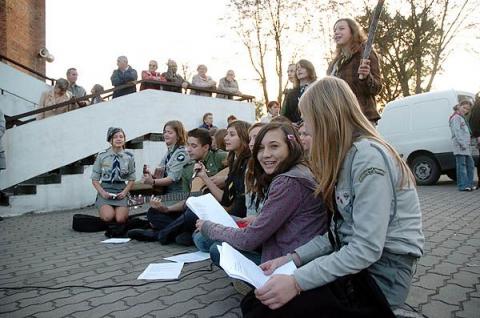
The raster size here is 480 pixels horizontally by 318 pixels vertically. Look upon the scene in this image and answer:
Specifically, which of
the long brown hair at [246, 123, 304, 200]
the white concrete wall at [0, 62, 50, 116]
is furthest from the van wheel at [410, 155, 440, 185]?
the white concrete wall at [0, 62, 50, 116]

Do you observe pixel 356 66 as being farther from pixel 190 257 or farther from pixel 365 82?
pixel 190 257

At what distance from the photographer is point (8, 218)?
25.4 feet

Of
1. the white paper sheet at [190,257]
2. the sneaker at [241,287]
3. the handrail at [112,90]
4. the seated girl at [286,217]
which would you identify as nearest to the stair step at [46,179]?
the handrail at [112,90]

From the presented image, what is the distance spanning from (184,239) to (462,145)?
253 inches

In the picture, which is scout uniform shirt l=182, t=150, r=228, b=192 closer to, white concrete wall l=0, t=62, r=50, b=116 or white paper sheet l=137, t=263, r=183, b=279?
white paper sheet l=137, t=263, r=183, b=279

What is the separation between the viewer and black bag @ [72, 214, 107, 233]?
624cm

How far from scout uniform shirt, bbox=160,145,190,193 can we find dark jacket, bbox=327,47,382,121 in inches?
101

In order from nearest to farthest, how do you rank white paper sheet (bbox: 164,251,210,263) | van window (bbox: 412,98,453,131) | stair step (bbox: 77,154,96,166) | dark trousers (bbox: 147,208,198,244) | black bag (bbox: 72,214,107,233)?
white paper sheet (bbox: 164,251,210,263) < dark trousers (bbox: 147,208,198,244) < black bag (bbox: 72,214,107,233) < stair step (bbox: 77,154,96,166) < van window (bbox: 412,98,453,131)

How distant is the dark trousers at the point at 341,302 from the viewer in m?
1.68

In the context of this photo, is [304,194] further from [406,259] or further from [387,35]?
[387,35]

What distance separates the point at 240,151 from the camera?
438 centimetres

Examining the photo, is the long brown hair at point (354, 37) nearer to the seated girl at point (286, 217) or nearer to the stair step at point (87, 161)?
the seated girl at point (286, 217)

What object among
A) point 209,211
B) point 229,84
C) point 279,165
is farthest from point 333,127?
point 229,84

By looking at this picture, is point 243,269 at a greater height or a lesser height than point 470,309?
greater
